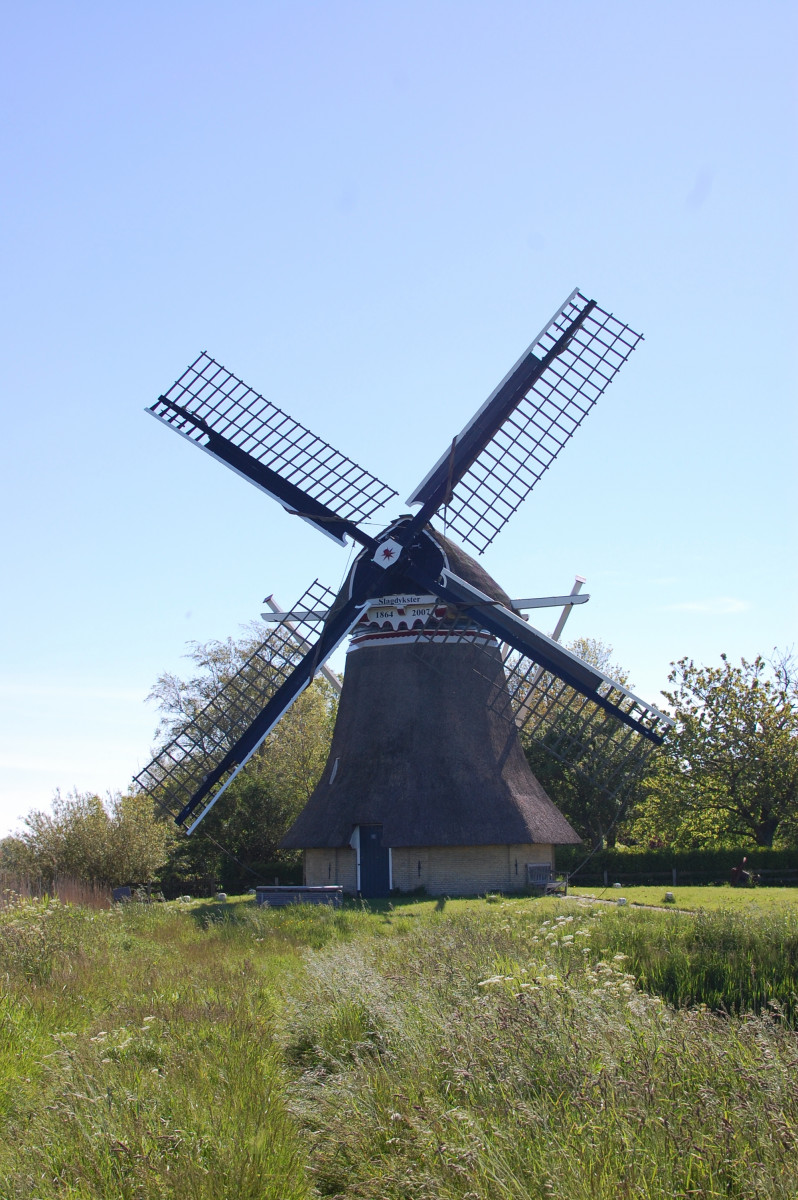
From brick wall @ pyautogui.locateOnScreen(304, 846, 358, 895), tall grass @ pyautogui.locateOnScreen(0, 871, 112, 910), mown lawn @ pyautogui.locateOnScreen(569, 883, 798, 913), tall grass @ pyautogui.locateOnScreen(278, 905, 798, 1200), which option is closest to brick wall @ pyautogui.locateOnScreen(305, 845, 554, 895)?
brick wall @ pyautogui.locateOnScreen(304, 846, 358, 895)

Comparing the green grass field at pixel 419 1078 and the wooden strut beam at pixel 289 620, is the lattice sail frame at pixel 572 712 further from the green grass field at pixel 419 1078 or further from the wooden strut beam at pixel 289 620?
the green grass field at pixel 419 1078

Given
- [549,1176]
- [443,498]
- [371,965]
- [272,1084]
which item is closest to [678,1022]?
[549,1176]

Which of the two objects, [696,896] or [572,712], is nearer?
[696,896]

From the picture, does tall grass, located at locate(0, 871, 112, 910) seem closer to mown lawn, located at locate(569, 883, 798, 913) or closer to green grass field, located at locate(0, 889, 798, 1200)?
green grass field, located at locate(0, 889, 798, 1200)

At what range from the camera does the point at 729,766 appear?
33188 millimetres

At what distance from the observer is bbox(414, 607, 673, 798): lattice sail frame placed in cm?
2144

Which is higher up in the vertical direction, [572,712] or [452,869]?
[572,712]

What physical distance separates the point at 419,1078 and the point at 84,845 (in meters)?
22.0

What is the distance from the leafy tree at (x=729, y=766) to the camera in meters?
32.5

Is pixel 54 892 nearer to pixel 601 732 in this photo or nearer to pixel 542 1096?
pixel 601 732

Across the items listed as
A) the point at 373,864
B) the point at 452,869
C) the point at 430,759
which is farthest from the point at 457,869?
the point at 430,759

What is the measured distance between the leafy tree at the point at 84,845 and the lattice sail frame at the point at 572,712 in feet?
32.9

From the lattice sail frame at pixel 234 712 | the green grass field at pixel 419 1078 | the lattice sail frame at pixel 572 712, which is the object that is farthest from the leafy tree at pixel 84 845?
the green grass field at pixel 419 1078

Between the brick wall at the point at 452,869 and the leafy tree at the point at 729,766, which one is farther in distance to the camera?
the leafy tree at the point at 729,766
